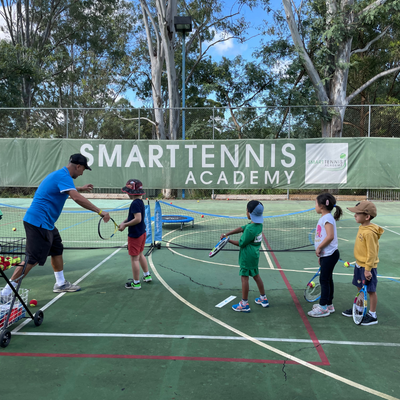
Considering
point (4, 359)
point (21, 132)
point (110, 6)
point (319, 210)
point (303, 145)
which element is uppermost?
point (110, 6)

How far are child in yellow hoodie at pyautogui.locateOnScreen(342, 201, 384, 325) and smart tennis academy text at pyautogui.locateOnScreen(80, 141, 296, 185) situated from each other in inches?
352

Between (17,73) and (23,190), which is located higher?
(17,73)

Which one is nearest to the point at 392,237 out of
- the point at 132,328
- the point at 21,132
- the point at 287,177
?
the point at 287,177

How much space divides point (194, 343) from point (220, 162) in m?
10.1

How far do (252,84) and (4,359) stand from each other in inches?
902

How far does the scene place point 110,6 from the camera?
98.7 ft

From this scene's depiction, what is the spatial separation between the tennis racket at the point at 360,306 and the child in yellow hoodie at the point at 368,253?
0.08 m

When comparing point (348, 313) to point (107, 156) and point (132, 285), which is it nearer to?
point (132, 285)

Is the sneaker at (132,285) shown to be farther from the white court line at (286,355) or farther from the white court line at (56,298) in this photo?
the white court line at (56,298)

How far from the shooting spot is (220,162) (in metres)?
13.8

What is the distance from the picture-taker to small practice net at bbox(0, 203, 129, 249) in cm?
938

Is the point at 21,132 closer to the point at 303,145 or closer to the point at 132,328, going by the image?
the point at 303,145

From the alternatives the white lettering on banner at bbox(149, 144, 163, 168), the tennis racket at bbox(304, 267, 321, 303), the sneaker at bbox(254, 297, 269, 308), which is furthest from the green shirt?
the white lettering on banner at bbox(149, 144, 163, 168)

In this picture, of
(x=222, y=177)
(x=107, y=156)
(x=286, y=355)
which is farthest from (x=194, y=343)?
(x=107, y=156)
